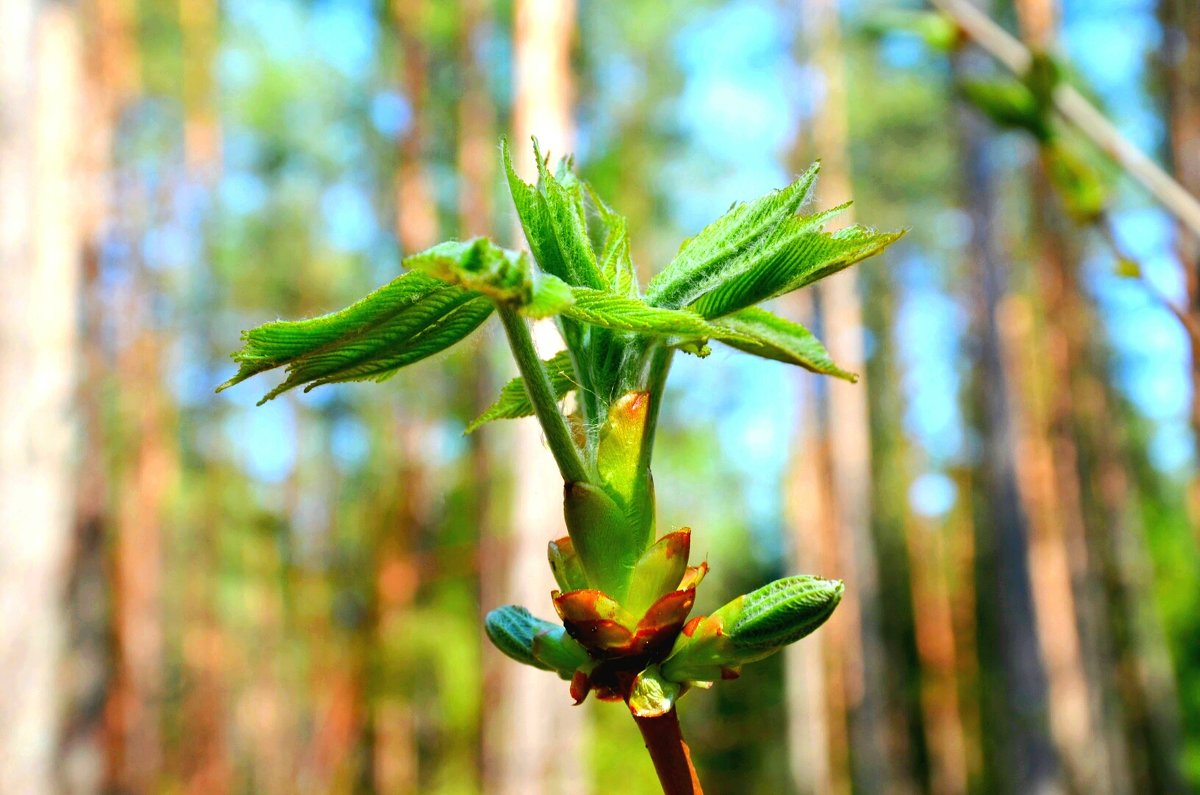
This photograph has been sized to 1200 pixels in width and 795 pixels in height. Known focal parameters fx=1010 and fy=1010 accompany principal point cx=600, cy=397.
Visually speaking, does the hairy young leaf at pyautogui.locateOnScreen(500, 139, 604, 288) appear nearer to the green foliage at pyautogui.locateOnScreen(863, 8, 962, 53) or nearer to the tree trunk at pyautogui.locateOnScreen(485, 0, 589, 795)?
the green foliage at pyautogui.locateOnScreen(863, 8, 962, 53)

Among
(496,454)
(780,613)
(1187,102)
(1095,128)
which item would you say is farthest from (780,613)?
(496,454)

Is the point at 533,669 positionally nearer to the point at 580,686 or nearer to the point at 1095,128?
the point at 1095,128

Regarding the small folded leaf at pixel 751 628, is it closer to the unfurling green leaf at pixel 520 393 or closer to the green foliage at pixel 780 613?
the green foliage at pixel 780 613

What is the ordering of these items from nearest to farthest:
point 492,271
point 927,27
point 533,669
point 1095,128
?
point 492,271 → point 1095,128 → point 927,27 → point 533,669

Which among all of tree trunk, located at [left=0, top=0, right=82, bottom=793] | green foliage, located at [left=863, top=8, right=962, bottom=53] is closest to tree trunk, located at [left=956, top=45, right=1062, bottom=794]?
tree trunk, located at [left=0, top=0, right=82, bottom=793]

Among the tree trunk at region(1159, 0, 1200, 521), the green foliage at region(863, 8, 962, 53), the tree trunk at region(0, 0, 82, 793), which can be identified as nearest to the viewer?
the green foliage at region(863, 8, 962, 53)

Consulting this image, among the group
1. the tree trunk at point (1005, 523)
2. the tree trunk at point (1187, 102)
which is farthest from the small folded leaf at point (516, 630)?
the tree trunk at point (1005, 523)
